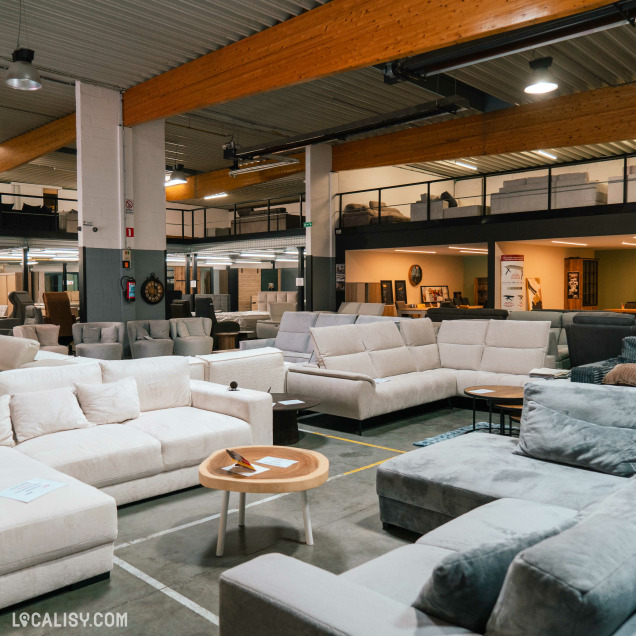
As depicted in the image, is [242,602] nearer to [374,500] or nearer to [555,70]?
[374,500]

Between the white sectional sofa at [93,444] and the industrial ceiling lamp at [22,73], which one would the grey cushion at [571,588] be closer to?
the white sectional sofa at [93,444]

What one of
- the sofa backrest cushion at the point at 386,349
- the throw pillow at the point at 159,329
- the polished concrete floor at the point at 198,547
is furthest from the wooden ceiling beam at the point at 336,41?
the polished concrete floor at the point at 198,547

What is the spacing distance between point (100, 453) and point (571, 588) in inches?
117

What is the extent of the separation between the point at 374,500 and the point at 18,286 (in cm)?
1821

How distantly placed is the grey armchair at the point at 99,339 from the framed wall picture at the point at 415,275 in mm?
9920

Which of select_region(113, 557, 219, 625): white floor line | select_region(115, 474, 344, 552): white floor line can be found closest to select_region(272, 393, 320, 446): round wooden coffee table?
select_region(115, 474, 344, 552): white floor line

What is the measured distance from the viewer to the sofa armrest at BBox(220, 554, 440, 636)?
5.00 feet

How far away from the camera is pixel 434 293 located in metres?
18.8

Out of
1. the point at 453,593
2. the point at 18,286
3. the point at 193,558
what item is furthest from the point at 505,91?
the point at 18,286

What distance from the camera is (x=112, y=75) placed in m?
9.56

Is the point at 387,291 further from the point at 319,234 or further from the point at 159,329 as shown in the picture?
the point at 159,329

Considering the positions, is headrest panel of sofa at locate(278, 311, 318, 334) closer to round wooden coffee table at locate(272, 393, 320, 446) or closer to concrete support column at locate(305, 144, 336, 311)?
round wooden coffee table at locate(272, 393, 320, 446)

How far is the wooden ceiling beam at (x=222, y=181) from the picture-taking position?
15555mm

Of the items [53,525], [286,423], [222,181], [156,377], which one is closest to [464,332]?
[286,423]
